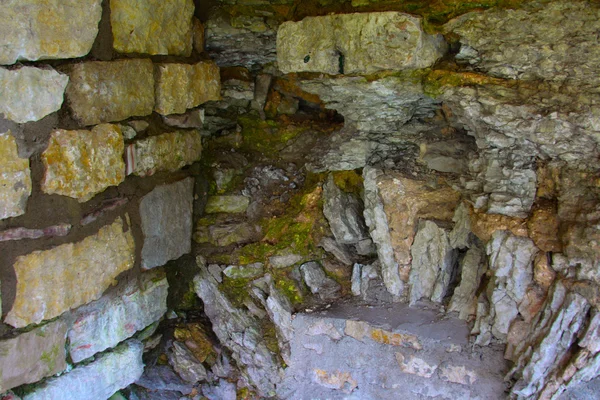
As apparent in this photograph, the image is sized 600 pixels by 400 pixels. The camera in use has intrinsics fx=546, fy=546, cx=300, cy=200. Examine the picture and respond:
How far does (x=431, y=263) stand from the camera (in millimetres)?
2867

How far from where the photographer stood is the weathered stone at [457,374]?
2645 mm

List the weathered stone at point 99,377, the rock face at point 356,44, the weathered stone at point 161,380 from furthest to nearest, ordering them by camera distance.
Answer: the weathered stone at point 161,380 → the rock face at point 356,44 → the weathered stone at point 99,377

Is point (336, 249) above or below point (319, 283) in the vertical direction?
above

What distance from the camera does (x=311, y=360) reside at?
9.96ft

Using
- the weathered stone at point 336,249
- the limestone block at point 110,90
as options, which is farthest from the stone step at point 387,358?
the limestone block at point 110,90

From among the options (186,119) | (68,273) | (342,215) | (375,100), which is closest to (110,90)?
(186,119)

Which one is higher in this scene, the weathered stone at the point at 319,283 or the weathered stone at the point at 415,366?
the weathered stone at the point at 319,283

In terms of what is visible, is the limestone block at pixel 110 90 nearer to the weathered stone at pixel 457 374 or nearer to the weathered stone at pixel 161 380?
the weathered stone at pixel 161 380

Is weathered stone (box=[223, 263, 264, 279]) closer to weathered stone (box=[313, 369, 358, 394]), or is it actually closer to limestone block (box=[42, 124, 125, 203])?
weathered stone (box=[313, 369, 358, 394])

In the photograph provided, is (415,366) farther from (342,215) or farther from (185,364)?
(185,364)

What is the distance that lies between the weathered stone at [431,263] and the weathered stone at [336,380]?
1.81 feet

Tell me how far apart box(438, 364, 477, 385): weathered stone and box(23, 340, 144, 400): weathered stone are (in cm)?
154

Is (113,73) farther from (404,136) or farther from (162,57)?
(404,136)

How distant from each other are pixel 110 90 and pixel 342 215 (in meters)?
1.40
